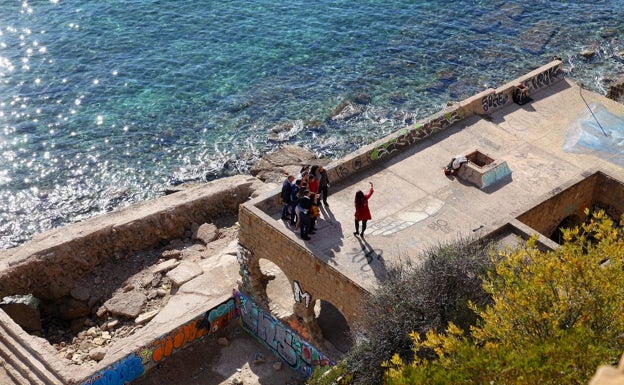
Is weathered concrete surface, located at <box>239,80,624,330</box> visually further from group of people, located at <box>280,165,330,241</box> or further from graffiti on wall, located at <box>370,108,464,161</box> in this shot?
group of people, located at <box>280,165,330,241</box>

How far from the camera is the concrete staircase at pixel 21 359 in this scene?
87.6 ft

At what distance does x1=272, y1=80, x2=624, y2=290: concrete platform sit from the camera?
1029 inches

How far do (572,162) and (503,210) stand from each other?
4.51 meters

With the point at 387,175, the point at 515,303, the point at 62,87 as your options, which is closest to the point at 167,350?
the point at 387,175

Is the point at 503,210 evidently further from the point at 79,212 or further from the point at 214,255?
the point at 79,212

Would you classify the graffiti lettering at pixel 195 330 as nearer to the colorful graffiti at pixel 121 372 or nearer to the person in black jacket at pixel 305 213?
the colorful graffiti at pixel 121 372

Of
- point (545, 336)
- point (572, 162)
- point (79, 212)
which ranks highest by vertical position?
point (545, 336)

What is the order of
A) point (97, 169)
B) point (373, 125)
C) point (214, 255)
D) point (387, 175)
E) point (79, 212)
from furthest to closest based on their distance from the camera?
point (373, 125)
point (97, 169)
point (79, 212)
point (214, 255)
point (387, 175)

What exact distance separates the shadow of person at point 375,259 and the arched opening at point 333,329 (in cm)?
296

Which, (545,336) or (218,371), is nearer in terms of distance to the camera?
(545,336)

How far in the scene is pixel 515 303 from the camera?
60.8 feet

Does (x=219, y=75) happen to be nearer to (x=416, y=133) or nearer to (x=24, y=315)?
(x=416, y=133)

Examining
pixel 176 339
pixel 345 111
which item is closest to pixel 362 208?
pixel 176 339

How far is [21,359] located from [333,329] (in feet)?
34.3
